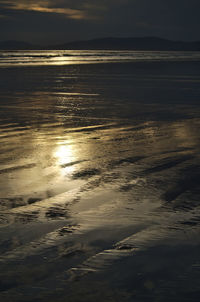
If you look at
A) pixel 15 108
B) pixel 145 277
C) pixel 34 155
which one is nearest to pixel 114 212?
pixel 145 277

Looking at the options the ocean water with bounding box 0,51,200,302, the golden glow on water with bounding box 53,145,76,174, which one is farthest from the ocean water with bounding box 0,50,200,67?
the golden glow on water with bounding box 53,145,76,174

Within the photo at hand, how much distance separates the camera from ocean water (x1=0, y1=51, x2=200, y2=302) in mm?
3129

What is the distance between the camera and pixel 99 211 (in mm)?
4570

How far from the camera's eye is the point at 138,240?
3.87 meters

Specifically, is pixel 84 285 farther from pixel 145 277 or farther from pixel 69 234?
pixel 69 234

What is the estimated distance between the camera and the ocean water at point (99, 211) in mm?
3129

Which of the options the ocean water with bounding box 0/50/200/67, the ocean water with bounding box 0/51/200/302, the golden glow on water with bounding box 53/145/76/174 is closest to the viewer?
the ocean water with bounding box 0/51/200/302

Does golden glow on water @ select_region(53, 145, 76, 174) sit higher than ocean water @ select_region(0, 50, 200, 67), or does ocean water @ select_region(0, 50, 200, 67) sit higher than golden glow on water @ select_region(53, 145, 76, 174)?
ocean water @ select_region(0, 50, 200, 67)

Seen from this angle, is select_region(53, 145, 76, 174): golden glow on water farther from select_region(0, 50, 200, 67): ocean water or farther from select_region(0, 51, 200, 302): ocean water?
select_region(0, 50, 200, 67): ocean water

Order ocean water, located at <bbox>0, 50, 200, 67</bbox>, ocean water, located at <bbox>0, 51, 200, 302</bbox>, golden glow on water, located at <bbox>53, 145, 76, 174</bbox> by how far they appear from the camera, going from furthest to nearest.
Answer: ocean water, located at <bbox>0, 50, 200, 67</bbox> → golden glow on water, located at <bbox>53, 145, 76, 174</bbox> → ocean water, located at <bbox>0, 51, 200, 302</bbox>

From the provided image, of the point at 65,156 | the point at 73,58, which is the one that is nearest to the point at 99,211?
the point at 65,156

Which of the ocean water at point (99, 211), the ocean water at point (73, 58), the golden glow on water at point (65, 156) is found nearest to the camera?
the ocean water at point (99, 211)

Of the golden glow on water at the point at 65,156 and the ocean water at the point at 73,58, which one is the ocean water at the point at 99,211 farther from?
the ocean water at the point at 73,58

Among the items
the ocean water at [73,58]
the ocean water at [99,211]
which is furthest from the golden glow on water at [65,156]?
the ocean water at [73,58]
